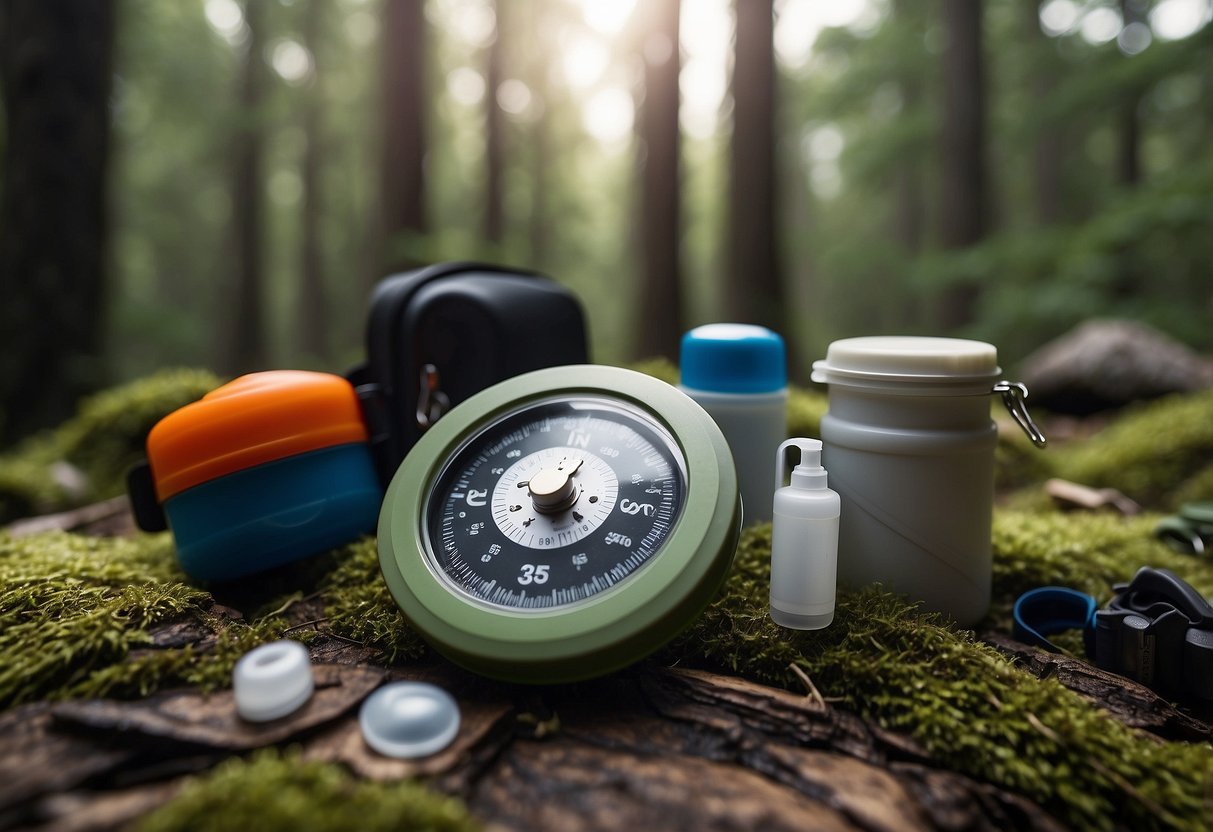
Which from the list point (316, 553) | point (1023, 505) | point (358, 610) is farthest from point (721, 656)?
point (1023, 505)

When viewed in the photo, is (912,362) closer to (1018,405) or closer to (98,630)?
(1018,405)

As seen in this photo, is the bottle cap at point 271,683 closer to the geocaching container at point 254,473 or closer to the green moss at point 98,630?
the green moss at point 98,630

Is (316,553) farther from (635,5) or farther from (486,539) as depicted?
(635,5)

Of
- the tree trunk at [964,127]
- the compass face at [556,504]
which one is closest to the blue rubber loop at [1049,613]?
the compass face at [556,504]

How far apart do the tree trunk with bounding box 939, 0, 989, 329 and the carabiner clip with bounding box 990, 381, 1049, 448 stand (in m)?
6.81

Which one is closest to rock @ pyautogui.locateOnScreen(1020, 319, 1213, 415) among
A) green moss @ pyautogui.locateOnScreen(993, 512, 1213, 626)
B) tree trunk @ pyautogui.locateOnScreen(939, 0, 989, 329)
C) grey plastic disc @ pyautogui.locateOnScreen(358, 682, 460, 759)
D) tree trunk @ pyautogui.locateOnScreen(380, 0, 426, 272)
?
green moss @ pyautogui.locateOnScreen(993, 512, 1213, 626)

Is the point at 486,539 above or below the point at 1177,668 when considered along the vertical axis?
above

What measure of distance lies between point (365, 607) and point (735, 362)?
1.04 metres

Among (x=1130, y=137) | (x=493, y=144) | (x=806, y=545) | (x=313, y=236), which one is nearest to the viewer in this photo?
(x=806, y=545)

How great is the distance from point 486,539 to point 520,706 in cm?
33

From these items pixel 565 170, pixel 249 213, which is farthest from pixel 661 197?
pixel 565 170

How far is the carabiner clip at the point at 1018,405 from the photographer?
60.2 inches

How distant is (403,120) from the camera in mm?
5836

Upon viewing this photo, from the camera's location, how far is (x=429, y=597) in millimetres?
1331
